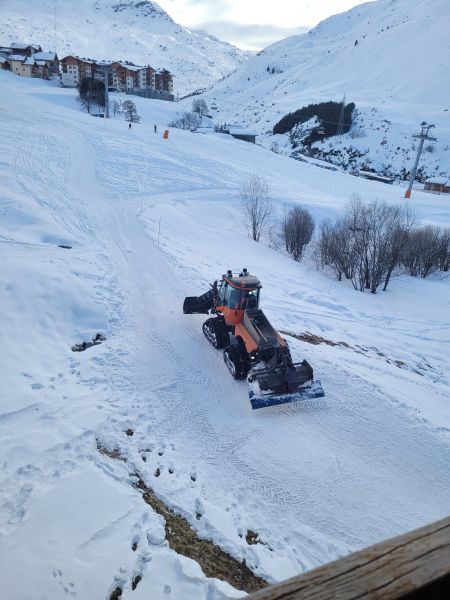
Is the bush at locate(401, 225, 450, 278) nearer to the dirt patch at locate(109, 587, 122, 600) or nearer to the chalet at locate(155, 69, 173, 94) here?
the dirt patch at locate(109, 587, 122, 600)

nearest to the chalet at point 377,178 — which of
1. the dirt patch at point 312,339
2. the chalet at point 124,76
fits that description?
the dirt patch at point 312,339

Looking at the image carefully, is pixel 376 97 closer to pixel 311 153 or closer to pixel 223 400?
pixel 311 153

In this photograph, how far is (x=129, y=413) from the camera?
9062 millimetres

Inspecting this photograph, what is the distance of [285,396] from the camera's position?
9617 mm

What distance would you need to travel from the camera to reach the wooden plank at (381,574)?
1.16 meters

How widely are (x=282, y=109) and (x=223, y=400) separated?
100m

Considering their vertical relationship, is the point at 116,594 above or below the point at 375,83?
below

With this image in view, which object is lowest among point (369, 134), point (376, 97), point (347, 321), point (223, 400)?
point (347, 321)

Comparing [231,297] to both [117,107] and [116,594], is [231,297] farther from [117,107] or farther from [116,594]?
[117,107]

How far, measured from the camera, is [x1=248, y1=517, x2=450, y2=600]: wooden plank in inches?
45.6

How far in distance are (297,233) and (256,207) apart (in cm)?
473

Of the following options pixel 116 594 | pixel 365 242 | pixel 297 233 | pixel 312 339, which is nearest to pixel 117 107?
pixel 297 233

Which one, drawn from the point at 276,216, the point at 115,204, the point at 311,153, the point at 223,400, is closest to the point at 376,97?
the point at 311,153

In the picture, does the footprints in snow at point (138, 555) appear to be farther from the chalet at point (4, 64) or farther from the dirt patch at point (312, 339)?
the chalet at point (4, 64)
